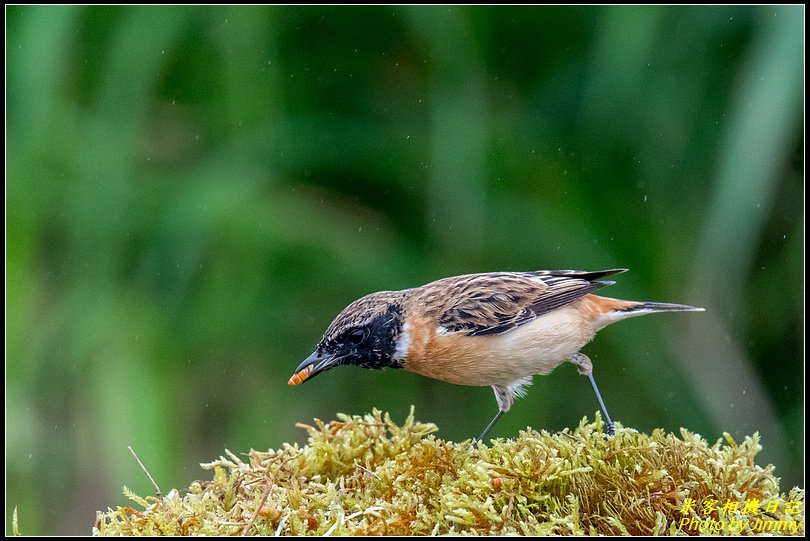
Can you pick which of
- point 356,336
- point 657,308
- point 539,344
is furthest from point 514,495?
point 657,308

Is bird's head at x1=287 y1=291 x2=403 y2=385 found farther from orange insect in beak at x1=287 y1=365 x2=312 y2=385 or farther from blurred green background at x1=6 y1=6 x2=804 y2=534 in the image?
blurred green background at x1=6 y1=6 x2=804 y2=534

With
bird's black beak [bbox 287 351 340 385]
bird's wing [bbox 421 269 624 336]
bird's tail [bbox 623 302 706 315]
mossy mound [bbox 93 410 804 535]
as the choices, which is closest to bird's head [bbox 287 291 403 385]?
bird's black beak [bbox 287 351 340 385]

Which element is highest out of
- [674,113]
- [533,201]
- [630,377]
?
[674,113]

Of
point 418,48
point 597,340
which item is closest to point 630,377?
point 597,340

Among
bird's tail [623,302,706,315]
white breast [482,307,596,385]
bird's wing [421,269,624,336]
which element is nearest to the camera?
white breast [482,307,596,385]

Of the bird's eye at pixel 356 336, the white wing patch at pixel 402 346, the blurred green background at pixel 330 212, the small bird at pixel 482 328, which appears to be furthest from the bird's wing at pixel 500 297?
the blurred green background at pixel 330 212

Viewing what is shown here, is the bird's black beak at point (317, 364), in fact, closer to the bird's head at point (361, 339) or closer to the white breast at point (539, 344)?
the bird's head at point (361, 339)

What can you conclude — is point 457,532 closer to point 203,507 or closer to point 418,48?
point 203,507

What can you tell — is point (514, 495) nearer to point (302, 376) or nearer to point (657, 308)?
point (302, 376)
